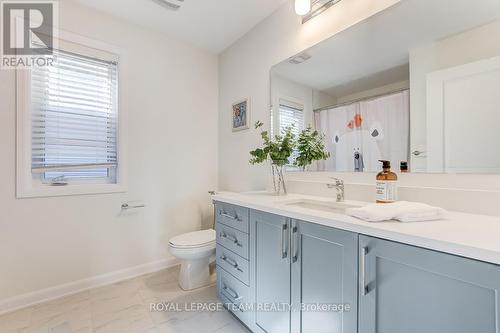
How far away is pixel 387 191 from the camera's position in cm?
122

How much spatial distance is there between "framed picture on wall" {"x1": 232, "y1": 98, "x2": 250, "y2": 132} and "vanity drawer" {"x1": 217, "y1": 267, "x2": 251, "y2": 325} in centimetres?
139

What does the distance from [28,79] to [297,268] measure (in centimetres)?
236

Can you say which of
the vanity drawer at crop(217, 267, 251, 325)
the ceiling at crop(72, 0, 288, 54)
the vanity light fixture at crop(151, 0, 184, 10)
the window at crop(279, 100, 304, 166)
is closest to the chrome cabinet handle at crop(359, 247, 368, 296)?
the vanity drawer at crop(217, 267, 251, 325)

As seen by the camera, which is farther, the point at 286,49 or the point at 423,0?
the point at 286,49

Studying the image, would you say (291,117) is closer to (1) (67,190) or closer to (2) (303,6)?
(2) (303,6)

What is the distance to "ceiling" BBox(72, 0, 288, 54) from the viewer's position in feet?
6.49

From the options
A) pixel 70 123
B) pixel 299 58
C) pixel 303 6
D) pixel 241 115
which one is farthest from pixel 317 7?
pixel 70 123

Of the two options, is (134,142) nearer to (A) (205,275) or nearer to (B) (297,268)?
(A) (205,275)

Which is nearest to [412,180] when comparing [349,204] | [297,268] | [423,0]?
[349,204]

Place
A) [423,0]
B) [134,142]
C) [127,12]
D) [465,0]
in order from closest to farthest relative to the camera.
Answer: [465,0]
[423,0]
[127,12]
[134,142]

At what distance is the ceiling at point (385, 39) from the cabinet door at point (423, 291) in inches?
43.0

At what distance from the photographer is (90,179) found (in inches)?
82.0

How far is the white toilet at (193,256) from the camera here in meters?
1.92

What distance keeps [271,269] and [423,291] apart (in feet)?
2.37
